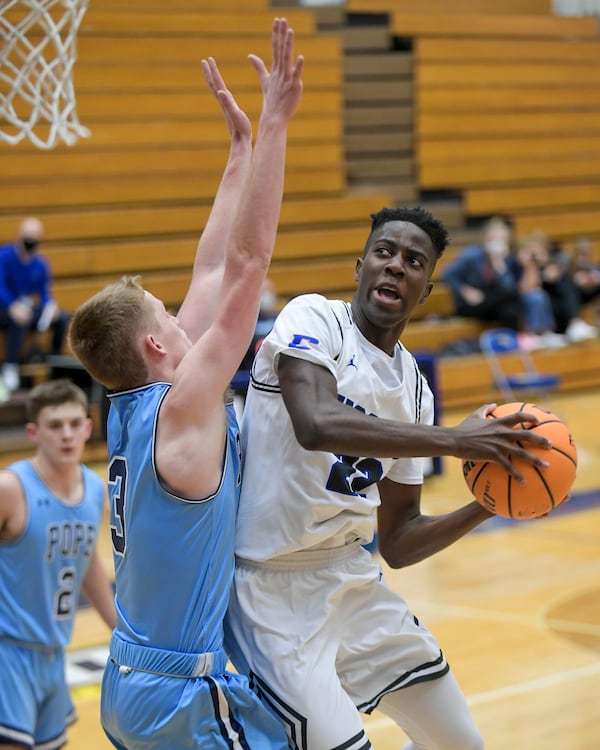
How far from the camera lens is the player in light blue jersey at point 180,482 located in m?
2.59

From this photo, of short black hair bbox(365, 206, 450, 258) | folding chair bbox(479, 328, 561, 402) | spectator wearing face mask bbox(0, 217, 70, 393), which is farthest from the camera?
folding chair bbox(479, 328, 561, 402)

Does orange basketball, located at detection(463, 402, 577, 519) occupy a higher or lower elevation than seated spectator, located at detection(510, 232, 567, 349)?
higher

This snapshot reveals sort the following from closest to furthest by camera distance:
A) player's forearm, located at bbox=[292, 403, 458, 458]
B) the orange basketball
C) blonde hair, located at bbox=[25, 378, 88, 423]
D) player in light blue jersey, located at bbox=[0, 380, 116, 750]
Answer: player's forearm, located at bbox=[292, 403, 458, 458], the orange basketball, player in light blue jersey, located at bbox=[0, 380, 116, 750], blonde hair, located at bbox=[25, 378, 88, 423]

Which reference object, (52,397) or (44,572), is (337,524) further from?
(52,397)

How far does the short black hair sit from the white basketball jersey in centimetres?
26

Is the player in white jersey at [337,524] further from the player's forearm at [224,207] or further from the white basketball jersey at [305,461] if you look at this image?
the player's forearm at [224,207]

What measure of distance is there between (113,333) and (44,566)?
1.73 meters

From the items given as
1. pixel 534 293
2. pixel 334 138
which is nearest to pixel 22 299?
pixel 334 138

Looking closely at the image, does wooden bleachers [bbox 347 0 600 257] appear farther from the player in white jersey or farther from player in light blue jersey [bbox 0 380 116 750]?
the player in white jersey

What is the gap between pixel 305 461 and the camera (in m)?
2.89

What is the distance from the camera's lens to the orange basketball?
269 cm

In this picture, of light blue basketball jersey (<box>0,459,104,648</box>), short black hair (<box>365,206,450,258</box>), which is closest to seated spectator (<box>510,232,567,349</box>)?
light blue basketball jersey (<box>0,459,104,648</box>)

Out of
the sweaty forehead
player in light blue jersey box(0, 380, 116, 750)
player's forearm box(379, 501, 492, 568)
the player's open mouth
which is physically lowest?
player in light blue jersey box(0, 380, 116, 750)

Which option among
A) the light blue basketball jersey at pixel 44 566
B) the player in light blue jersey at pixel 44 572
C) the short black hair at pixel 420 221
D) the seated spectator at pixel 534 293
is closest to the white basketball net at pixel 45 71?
the player in light blue jersey at pixel 44 572
